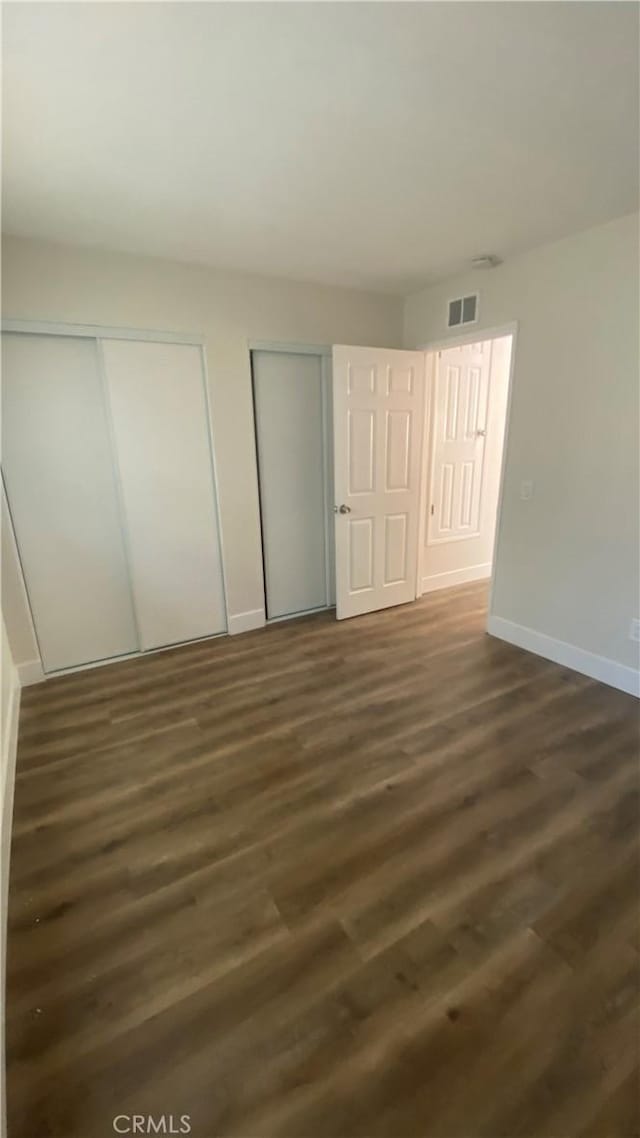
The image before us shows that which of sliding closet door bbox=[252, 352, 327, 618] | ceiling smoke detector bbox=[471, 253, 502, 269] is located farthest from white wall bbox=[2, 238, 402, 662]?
ceiling smoke detector bbox=[471, 253, 502, 269]

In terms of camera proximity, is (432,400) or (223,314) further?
(432,400)

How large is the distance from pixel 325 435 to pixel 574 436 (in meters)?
1.75

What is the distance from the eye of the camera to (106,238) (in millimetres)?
2434

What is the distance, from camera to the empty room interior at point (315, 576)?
3.82ft

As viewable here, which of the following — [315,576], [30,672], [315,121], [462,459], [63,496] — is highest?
[315,121]

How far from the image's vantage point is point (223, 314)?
9.80 feet

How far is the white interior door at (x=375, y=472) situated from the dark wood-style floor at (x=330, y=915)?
1289mm

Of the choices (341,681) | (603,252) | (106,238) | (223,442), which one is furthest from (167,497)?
(603,252)

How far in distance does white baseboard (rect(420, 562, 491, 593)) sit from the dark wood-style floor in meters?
1.74

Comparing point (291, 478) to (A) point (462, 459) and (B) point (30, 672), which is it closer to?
(A) point (462, 459)

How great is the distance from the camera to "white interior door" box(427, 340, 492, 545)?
13.1 ft

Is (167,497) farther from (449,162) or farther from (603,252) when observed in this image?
(603,252)

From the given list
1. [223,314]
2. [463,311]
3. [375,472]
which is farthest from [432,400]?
[223,314]

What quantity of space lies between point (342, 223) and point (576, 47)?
1.22 m
